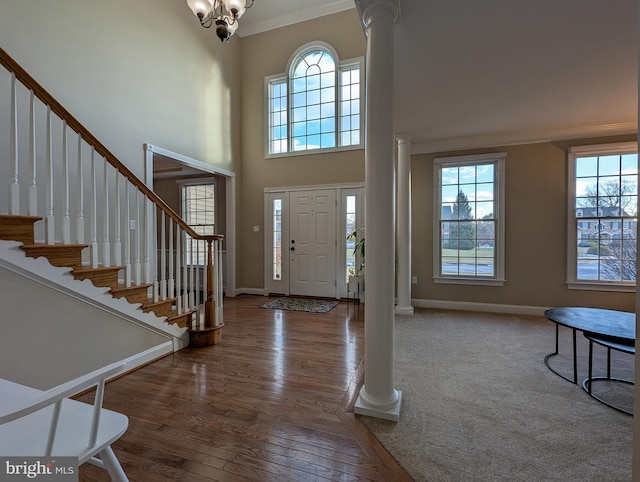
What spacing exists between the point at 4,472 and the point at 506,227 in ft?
16.5

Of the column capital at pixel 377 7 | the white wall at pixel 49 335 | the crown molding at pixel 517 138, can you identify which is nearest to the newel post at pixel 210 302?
the white wall at pixel 49 335

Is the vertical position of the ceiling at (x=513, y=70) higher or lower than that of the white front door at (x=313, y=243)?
higher

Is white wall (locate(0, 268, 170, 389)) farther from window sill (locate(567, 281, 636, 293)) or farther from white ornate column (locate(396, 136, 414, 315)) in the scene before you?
window sill (locate(567, 281, 636, 293))

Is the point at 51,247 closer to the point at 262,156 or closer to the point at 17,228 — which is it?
the point at 17,228

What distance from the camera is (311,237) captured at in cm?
540

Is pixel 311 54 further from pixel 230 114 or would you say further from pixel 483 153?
pixel 483 153

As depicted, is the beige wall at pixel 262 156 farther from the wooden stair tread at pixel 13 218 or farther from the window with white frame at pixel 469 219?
the wooden stair tread at pixel 13 218

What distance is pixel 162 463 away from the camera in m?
1.49

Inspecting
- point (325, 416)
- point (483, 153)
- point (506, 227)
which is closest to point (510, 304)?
point (506, 227)

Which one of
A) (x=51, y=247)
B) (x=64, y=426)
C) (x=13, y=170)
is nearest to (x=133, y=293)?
(x=51, y=247)

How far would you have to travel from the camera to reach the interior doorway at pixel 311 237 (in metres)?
5.19

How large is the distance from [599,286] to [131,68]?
660 centimetres

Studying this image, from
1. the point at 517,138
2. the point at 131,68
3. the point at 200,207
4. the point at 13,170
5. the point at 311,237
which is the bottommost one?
the point at 311,237

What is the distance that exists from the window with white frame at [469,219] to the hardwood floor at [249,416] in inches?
90.5
